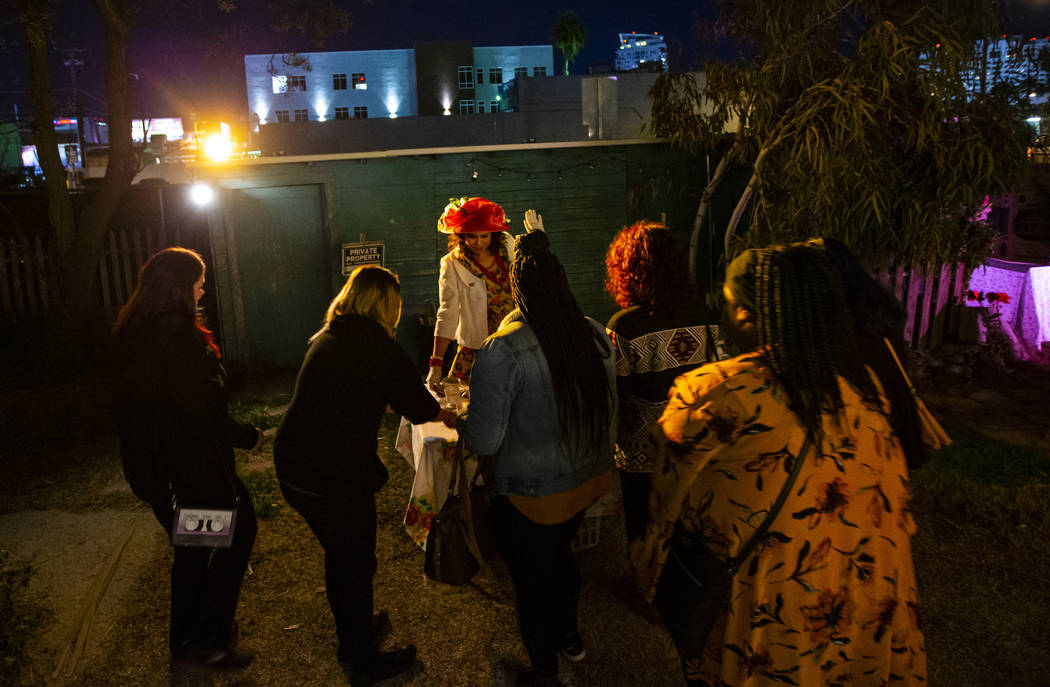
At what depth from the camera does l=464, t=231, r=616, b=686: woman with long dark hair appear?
2.88 m

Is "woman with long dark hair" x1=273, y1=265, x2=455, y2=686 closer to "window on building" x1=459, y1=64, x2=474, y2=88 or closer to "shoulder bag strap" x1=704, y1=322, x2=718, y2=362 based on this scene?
"shoulder bag strap" x1=704, y1=322, x2=718, y2=362

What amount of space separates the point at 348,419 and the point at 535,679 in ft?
4.54

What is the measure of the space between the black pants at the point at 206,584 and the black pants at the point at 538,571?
3.75 ft

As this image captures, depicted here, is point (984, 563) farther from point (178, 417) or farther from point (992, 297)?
point (992, 297)

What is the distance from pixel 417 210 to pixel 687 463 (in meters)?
7.80

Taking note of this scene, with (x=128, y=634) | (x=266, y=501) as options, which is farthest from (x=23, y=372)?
(x=128, y=634)

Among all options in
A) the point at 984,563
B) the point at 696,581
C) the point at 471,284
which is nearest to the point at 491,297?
the point at 471,284

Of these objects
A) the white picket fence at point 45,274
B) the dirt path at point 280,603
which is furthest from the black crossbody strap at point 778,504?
the white picket fence at point 45,274

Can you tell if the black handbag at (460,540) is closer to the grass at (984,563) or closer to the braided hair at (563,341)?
the braided hair at (563,341)

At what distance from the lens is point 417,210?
9.50 m

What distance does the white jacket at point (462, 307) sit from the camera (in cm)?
491

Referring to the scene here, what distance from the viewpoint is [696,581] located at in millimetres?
2189

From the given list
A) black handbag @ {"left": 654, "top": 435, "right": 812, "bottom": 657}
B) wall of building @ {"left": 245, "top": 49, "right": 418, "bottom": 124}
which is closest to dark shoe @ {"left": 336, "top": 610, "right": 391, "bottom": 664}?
black handbag @ {"left": 654, "top": 435, "right": 812, "bottom": 657}

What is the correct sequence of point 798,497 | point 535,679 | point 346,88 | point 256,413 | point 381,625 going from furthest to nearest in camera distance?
point 346,88 → point 256,413 → point 381,625 → point 535,679 → point 798,497
